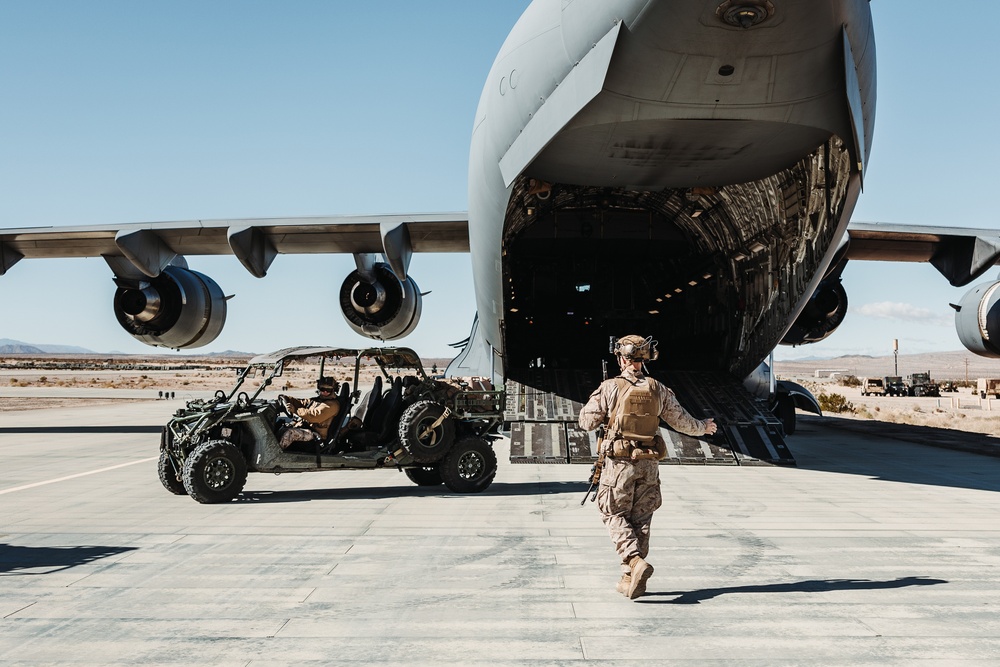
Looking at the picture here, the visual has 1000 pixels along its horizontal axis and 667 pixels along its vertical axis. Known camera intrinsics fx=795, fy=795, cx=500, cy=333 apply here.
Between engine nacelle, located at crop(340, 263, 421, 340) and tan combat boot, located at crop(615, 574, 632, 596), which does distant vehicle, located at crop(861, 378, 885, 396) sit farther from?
tan combat boot, located at crop(615, 574, 632, 596)

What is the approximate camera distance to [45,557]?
6.03 meters

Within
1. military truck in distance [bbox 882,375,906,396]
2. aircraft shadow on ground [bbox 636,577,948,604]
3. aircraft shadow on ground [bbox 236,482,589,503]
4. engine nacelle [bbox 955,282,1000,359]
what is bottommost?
aircraft shadow on ground [bbox 636,577,948,604]

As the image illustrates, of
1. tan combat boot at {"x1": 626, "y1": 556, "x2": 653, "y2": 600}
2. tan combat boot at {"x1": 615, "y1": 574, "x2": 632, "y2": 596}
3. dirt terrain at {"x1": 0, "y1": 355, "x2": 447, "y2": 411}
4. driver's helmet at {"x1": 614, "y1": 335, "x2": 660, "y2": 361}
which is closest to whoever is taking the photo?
tan combat boot at {"x1": 626, "y1": 556, "x2": 653, "y2": 600}

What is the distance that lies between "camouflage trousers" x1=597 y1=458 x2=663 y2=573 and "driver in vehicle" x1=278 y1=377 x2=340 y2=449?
434 cm

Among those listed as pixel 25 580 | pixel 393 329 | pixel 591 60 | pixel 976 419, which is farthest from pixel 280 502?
pixel 976 419

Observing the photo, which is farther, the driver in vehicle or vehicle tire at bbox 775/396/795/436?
vehicle tire at bbox 775/396/795/436

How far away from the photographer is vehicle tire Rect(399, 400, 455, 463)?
8852mm

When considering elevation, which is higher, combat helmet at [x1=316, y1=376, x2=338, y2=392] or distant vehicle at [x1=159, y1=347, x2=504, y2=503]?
combat helmet at [x1=316, y1=376, x2=338, y2=392]

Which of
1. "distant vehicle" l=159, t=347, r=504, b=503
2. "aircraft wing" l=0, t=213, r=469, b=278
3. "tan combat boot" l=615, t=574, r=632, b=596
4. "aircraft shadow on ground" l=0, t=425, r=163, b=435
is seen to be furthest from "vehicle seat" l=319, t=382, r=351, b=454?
"aircraft shadow on ground" l=0, t=425, r=163, b=435

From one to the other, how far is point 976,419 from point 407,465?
2279 centimetres

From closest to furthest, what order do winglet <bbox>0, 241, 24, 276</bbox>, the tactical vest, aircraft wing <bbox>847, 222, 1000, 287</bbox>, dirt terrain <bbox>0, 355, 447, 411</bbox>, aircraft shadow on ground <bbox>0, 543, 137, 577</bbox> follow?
1. the tactical vest
2. aircraft shadow on ground <bbox>0, 543, 137, 577</bbox>
3. aircraft wing <bbox>847, 222, 1000, 287</bbox>
4. winglet <bbox>0, 241, 24, 276</bbox>
5. dirt terrain <bbox>0, 355, 447, 411</bbox>

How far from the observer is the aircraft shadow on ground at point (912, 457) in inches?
425

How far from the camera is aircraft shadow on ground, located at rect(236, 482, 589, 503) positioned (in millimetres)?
9086

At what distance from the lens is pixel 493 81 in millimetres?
10391
